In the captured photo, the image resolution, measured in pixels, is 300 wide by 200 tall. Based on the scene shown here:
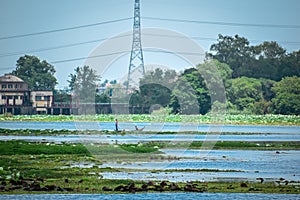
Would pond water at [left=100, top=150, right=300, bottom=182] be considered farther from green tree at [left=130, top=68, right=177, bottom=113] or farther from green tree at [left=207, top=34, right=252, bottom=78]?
green tree at [left=207, top=34, right=252, bottom=78]

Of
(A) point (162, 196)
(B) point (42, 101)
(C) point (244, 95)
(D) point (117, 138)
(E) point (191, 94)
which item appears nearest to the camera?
(A) point (162, 196)

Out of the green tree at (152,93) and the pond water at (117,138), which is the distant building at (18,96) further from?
the pond water at (117,138)

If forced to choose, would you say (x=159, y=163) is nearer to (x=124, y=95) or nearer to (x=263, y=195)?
(x=263, y=195)

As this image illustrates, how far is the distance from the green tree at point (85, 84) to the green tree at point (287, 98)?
34.2 meters

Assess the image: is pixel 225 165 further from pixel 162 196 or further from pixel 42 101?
pixel 42 101

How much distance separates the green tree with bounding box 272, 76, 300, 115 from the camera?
119438 millimetres

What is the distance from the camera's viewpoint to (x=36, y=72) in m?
155

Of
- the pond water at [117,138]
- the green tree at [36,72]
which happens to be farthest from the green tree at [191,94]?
the pond water at [117,138]

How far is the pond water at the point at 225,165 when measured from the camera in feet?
101

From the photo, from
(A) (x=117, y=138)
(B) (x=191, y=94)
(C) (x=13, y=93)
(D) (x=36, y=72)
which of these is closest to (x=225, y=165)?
(A) (x=117, y=138)

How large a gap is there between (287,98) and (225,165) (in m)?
85.0

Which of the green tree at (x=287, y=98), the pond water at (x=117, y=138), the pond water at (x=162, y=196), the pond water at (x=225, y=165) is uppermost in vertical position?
the green tree at (x=287, y=98)

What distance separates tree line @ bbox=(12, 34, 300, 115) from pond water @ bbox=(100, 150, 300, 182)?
2720 inches

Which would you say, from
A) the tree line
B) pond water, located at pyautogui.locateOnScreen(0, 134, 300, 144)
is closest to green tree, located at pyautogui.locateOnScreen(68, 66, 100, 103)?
the tree line
